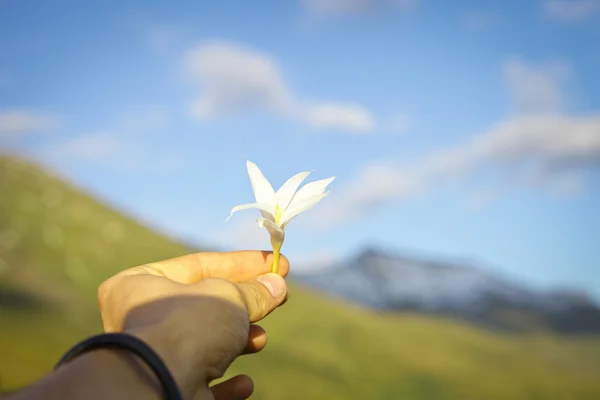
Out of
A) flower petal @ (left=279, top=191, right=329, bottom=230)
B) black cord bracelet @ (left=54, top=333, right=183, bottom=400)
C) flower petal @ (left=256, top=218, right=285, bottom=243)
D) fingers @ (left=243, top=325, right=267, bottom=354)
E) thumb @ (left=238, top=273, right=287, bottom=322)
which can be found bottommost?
fingers @ (left=243, top=325, right=267, bottom=354)

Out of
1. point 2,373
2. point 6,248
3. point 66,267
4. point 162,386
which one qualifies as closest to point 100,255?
point 66,267

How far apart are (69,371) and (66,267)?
6.55 metres

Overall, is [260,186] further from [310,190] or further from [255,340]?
[255,340]

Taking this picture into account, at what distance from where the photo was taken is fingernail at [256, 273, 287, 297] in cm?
116

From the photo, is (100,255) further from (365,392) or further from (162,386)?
(162,386)

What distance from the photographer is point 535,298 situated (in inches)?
414

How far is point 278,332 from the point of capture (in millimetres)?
7055

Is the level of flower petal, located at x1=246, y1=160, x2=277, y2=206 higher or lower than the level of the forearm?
higher

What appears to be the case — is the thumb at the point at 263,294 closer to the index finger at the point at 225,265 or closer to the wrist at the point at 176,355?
the index finger at the point at 225,265

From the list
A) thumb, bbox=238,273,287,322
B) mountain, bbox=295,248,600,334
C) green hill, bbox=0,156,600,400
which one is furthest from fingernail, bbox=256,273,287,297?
mountain, bbox=295,248,600,334

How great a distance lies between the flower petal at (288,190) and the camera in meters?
1.25

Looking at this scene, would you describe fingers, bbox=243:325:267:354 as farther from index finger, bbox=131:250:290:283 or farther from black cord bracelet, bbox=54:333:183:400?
black cord bracelet, bbox=54:333:183:400

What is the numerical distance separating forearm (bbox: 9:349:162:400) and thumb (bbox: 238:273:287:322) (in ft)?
1.02

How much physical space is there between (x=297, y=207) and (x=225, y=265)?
20 cm
